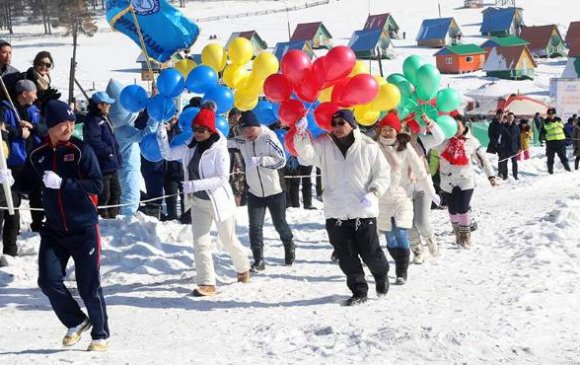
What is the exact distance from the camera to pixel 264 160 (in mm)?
7816

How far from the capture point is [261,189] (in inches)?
315

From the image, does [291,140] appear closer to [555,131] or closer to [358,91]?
[358,91]

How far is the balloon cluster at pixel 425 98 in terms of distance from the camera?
807 centimetres

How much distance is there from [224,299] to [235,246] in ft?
1.89

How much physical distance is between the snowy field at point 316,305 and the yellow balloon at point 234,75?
1832 millimetres

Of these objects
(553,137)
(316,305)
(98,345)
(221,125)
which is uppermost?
(221,125)

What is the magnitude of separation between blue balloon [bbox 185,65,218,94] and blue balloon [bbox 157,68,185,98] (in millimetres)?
155

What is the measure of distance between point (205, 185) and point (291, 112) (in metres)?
1.01

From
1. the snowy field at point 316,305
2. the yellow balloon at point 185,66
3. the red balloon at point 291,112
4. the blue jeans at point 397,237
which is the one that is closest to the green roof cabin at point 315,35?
the snowy field at point 316,305

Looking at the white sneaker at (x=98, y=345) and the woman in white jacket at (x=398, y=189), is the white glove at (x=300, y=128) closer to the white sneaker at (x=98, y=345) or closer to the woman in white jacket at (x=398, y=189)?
the woman in white jacket at (x=398, y=189)

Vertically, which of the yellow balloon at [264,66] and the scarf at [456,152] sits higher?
the yellow balloon at [264,66]

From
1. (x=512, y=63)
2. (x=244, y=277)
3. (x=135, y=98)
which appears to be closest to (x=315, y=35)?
(x=512, y=63)

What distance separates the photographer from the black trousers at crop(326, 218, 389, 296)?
637 cm

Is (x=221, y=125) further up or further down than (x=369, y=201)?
further up
